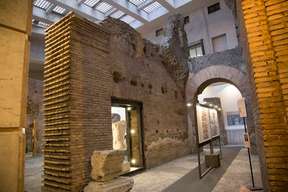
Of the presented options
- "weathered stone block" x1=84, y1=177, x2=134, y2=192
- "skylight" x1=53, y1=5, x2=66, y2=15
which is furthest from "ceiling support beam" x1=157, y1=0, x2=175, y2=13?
"weathered stone block" x1=84, y1=177, x2=134, y2=192

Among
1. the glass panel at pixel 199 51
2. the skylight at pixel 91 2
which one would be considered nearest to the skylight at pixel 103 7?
the skylight at pixel 91 2

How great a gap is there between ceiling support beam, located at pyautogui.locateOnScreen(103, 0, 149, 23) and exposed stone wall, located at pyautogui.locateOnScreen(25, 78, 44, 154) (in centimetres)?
867

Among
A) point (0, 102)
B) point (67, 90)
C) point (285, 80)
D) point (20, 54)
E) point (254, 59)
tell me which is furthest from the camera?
point (67, 90)

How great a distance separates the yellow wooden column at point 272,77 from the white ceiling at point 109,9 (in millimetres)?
11992

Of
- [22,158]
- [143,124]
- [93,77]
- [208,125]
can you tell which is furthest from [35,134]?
[22,158]

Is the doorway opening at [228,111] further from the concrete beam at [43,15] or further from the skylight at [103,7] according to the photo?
the concrete beam at [43,15]

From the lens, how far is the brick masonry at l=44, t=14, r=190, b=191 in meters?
5.21

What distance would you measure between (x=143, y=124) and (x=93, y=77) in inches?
124

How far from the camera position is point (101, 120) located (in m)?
6.08

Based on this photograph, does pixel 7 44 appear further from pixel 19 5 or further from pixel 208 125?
pixel 208 125

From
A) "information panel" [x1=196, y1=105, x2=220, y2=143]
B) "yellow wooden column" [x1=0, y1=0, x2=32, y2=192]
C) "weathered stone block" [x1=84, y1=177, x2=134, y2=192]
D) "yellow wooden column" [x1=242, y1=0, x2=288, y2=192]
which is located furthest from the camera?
"information panel" [x1=196, y1=105, x2=220, y2=143]

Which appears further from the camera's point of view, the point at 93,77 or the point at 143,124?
the point at 143,124

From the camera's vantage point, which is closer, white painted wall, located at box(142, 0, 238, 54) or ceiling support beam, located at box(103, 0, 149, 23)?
ceiling support beam, located at box(103, 0, 149, 23)

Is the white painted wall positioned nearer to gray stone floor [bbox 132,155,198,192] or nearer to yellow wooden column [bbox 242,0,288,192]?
gray stone floor [bbox 132,155,198,192]
